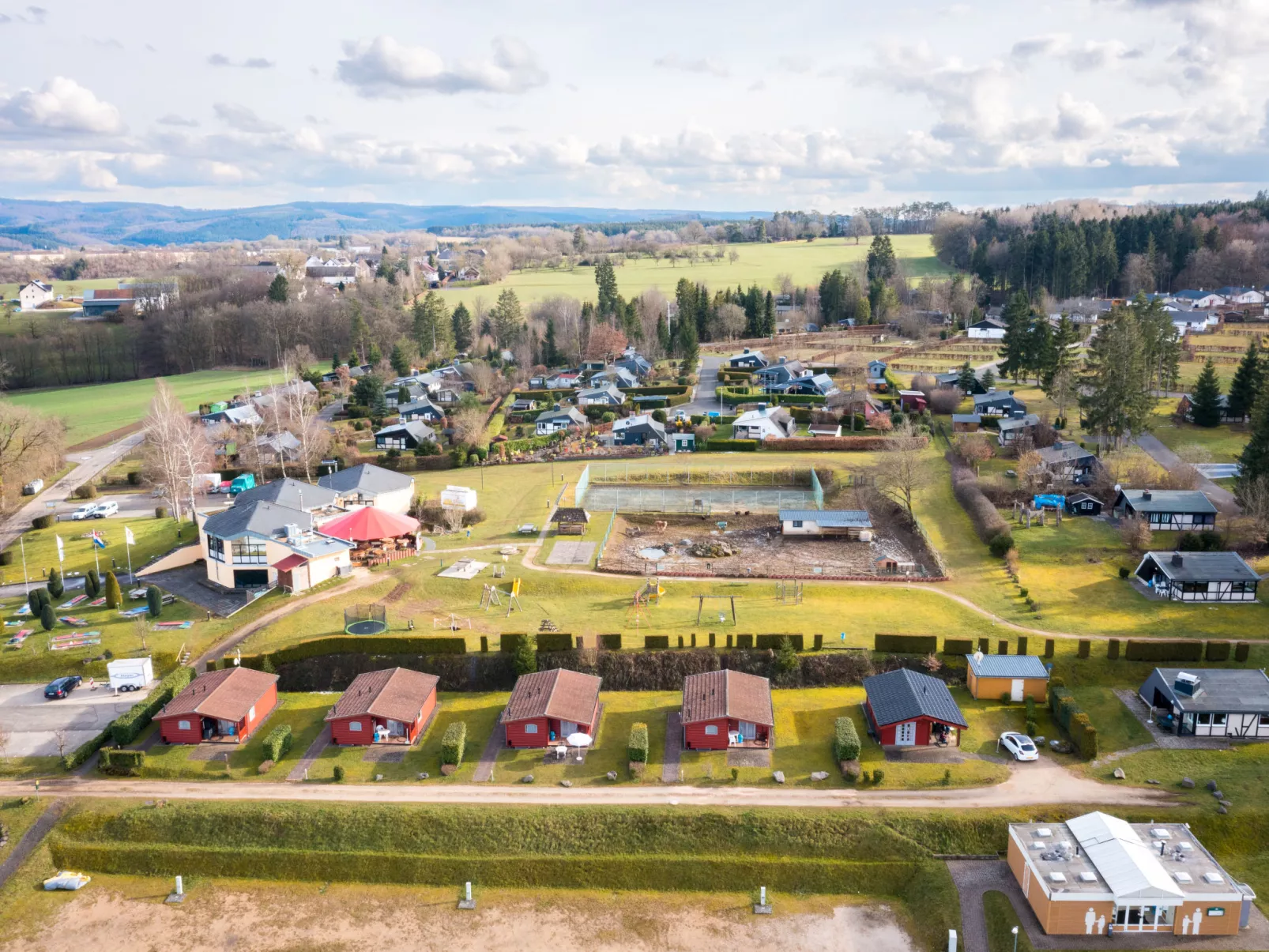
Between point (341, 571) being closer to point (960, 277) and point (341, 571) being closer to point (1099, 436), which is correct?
point (1099, 436)

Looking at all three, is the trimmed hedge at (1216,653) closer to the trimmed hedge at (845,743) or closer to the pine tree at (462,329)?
the trimmed hedge at (845,743)

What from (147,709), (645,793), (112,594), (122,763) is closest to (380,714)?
(122,763)

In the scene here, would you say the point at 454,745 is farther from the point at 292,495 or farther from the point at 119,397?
the point at 119,397

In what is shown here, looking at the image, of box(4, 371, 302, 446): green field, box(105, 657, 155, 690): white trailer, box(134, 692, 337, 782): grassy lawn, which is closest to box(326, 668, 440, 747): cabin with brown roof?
box(134, 692, 337, 782): grassy lawn

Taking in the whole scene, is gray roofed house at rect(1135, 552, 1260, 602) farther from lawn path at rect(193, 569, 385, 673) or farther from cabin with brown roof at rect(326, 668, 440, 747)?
lawn path at rect(193, 569, 385, 673)

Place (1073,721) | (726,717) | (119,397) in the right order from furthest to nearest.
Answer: (119,397) → (726,717) → (1073,721)

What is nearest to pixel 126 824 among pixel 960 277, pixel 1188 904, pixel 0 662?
pixel 0 662

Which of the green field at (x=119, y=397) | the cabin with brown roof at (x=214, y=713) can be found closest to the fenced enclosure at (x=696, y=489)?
the cabin with brown roof at (x=214, y=713)
